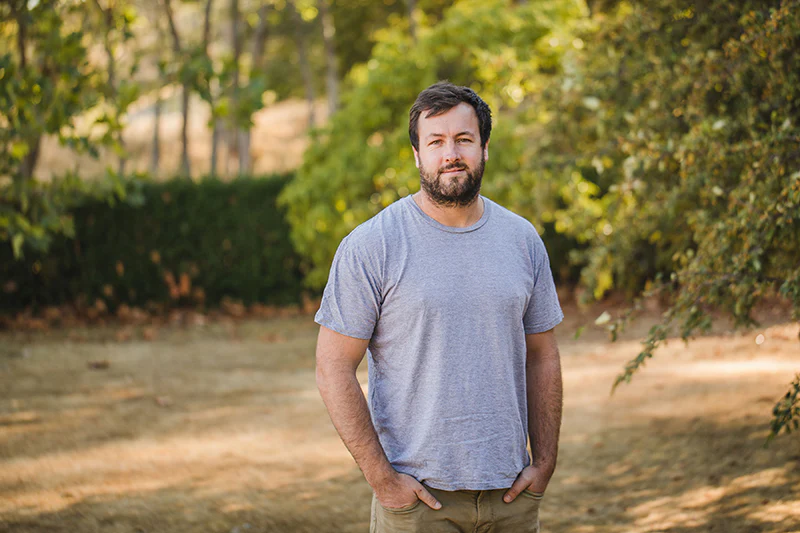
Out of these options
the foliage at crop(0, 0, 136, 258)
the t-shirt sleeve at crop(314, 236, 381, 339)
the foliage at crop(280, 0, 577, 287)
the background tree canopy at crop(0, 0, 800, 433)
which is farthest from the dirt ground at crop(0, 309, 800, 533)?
the foliage at crop(280, 0, 577, 287)

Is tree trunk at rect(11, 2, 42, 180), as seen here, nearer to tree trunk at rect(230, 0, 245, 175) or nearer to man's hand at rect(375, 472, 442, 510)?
man's hand at rect(375, 472, 442, 510)

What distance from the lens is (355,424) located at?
8.22 ft

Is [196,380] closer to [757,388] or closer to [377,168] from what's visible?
[377,168]

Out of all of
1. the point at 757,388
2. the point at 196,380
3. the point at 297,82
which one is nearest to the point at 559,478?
the point at 757,388

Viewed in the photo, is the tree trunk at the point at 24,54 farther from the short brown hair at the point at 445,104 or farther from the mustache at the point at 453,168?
the mustache at the point at 453,168

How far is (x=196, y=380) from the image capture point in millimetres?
8641

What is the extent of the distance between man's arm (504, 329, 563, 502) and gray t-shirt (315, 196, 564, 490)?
19cm

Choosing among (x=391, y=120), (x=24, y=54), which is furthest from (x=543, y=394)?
(x=391, y=120)

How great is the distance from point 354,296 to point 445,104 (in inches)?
28.3

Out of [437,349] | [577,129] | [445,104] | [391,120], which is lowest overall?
[437,349]

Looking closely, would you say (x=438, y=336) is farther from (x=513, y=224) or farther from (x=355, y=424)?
(x=513, y=224)

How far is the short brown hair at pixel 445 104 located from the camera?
8.54 feet

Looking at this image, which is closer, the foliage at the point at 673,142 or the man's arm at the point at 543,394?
the man's arm at the point at 543,394

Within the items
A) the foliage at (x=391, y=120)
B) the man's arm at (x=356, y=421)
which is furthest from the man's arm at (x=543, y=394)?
the foliage at (x=391, y=120)
